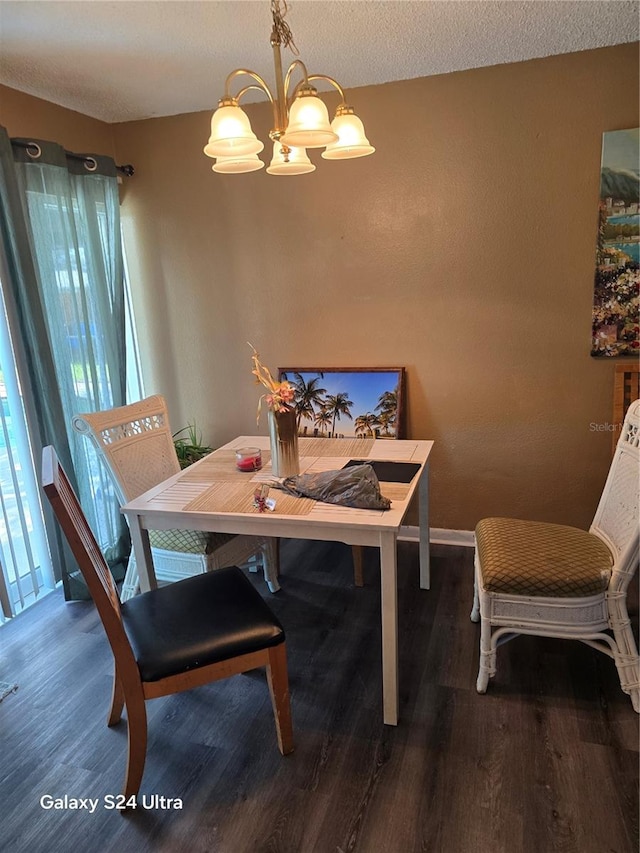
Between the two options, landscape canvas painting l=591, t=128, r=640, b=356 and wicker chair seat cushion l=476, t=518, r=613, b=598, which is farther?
landscape canvas painting l=591, t=128, r=640, b=356

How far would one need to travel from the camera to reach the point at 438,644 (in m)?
2.26

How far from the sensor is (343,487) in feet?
6.27

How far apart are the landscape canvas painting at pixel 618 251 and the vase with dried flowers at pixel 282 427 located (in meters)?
1.54

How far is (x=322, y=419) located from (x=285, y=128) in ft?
5.55

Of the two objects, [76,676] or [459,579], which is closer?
[76,676]

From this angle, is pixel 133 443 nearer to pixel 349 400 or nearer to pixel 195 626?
pixel 195 626

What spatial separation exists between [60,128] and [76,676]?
2.58m

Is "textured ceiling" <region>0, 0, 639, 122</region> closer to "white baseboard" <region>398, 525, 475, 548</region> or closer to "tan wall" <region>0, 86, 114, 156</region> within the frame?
"tan wall" <region>0, 86, 114, 156</region>

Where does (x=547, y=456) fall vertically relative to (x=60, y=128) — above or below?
below

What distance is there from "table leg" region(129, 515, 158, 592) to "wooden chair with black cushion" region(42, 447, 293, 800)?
22 cm

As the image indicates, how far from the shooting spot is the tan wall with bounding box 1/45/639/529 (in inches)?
101

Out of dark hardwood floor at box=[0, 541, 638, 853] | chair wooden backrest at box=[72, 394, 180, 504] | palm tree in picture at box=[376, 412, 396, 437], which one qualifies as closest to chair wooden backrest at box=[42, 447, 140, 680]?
dark hardwood floor at box=[0, 541, 638, 853]

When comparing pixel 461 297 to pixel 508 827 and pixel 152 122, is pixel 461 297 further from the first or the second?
pixel 508 827

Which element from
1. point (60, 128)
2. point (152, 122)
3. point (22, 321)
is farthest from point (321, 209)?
point (22, 321)
